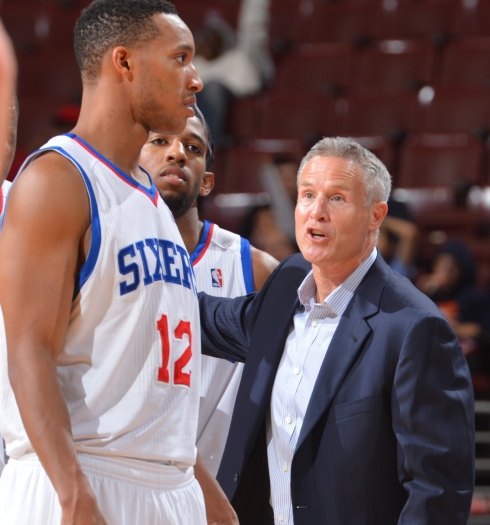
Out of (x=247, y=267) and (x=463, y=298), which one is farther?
(x=463, y=298)

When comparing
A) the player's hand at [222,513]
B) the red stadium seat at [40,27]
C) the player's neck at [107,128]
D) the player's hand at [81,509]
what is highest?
the red stadium seat at [40,27]

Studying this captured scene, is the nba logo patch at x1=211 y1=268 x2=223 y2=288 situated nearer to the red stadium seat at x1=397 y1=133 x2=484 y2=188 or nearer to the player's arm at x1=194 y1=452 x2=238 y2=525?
the player's arm at x1=194 y1=452 x2=238 y2=525

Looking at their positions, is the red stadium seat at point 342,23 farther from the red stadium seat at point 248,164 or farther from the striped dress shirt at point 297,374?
the striped dress shirt at point 297,374

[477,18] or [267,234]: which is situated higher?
[477,18]

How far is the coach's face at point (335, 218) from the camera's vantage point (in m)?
2.70

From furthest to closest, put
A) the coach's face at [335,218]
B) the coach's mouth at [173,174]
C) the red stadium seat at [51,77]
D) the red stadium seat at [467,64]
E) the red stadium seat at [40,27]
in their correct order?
the red stadium seat at [40,27] → the red stadium seat at [51,77] → the red stadium seat at [467,64] → the coach's mouth at [173,174] → the coach's face at [335,218]

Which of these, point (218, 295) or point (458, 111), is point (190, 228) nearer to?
point (218, 295)

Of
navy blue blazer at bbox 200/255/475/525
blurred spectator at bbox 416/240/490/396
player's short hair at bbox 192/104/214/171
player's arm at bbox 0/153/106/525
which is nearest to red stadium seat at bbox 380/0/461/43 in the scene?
blurred spectator at bbox 416/240/490/396

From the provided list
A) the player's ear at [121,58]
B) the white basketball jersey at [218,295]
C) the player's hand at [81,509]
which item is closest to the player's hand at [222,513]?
the white basketball jersey at [218,295]

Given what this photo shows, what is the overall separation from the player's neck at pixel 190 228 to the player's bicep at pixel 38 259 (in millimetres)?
1229

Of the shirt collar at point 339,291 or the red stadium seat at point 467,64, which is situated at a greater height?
the red stadium seat at point 467,64

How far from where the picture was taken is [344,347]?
2.61 meters

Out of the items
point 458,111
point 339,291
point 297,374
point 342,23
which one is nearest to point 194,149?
point 339,291

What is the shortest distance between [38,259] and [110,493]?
20.0 inches
